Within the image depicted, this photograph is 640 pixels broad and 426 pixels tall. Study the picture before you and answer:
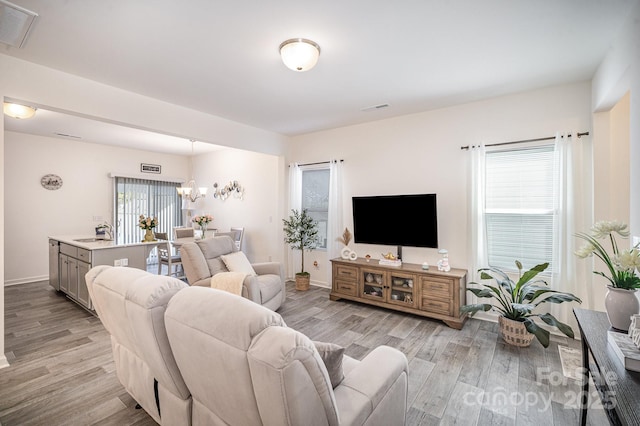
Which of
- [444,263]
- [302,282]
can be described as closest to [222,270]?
[302,282]

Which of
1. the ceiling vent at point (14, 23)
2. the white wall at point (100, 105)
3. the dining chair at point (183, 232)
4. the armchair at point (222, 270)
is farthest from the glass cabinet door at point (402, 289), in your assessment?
the dining chair at point (183, 232)

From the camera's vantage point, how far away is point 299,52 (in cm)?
228

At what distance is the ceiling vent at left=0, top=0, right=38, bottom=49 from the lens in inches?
74.3

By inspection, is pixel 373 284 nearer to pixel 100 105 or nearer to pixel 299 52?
pixel 299 52

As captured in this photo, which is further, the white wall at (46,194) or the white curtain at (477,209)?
the white wall at (46,194)

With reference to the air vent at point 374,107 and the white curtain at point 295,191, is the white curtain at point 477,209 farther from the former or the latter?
the white curtain at point 295,191

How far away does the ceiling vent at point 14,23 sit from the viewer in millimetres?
1887

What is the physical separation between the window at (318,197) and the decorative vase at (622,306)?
375 centimetres

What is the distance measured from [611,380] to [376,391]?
96cm

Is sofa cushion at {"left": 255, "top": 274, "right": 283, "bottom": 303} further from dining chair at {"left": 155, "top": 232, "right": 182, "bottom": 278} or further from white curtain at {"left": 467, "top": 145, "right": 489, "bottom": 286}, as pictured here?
white curtain at {"left": 467, "top": 145, "right": 489, "bottom": 286}

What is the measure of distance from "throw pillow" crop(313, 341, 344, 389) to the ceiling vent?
9.13ft

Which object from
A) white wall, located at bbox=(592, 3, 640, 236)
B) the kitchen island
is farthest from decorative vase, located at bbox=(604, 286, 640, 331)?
the kitchen island

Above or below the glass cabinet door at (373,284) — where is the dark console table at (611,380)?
above

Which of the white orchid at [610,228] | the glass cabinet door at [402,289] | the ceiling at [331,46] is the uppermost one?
the ceiling at [331,46]
